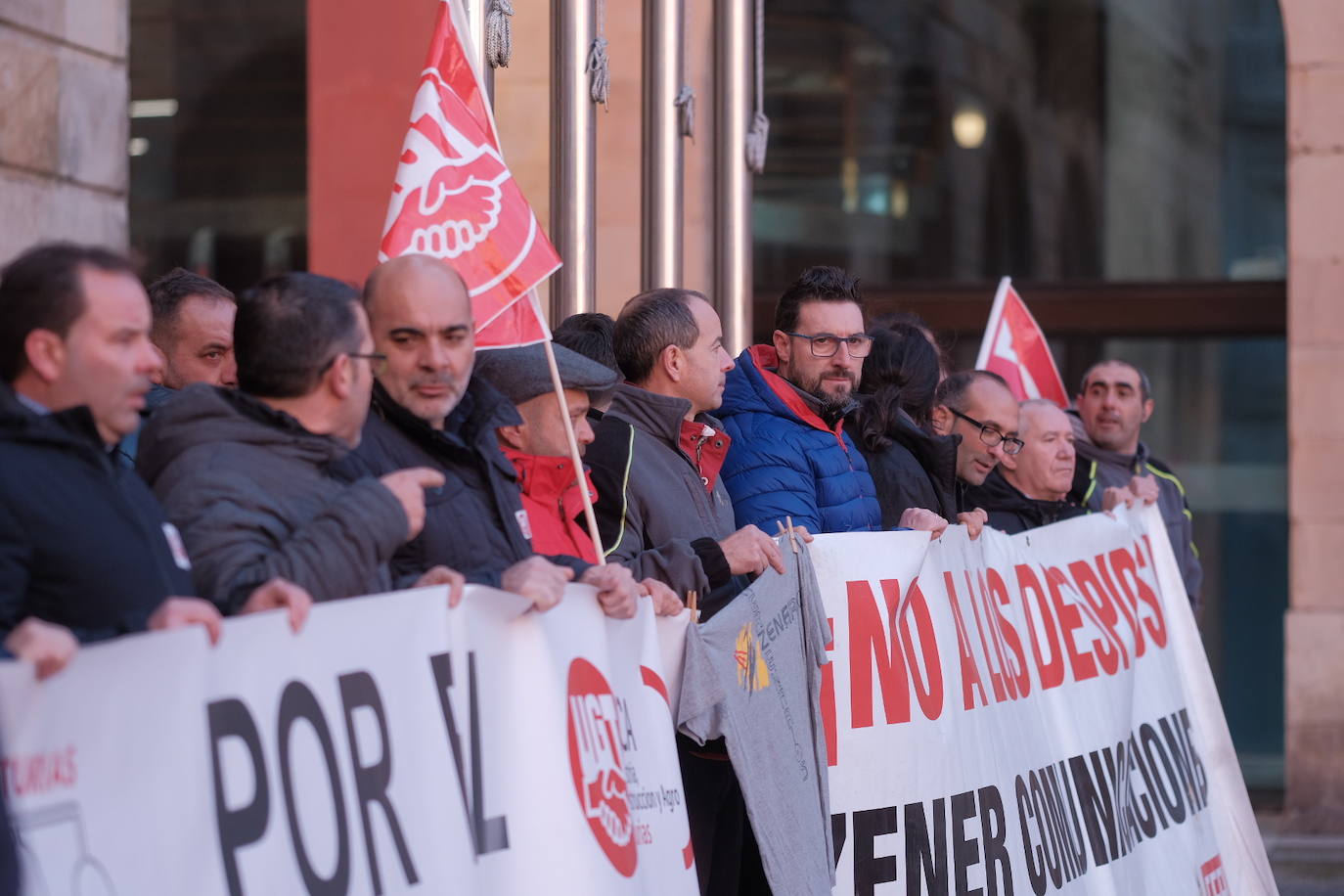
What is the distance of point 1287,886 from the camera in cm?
871

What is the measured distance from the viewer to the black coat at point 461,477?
12.4ft

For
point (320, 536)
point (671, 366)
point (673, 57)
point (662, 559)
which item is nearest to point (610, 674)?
point (662, 559)

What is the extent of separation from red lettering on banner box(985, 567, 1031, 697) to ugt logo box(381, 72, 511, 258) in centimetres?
227

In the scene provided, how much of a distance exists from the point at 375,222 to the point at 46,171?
88.5 inches

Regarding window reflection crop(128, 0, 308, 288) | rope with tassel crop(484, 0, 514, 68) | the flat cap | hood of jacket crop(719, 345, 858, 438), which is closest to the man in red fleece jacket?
the flat cap

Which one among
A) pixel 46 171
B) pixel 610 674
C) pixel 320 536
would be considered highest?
pixel 46 171

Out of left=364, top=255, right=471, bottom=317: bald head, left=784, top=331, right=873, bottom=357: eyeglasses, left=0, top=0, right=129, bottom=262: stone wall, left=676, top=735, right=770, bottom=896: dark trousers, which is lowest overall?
left=676, top=735, right=770, bottom=896: dark trousers

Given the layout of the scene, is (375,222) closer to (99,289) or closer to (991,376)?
(991,376)

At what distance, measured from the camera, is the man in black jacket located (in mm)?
2799

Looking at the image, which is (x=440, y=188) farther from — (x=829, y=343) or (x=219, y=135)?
(x=219, y=135)

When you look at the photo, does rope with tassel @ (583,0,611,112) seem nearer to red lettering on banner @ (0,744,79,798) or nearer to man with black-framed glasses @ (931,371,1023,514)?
man with black-framed glasses @ (931,371,1023,514)

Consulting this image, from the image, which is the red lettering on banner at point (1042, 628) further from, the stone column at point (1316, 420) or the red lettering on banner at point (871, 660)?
the stone column at point (1316, 420)

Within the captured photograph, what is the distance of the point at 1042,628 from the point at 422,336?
290 centimetres

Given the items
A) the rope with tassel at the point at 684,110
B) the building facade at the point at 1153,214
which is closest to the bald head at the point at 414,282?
the rope with tassel at the point at 684,110
